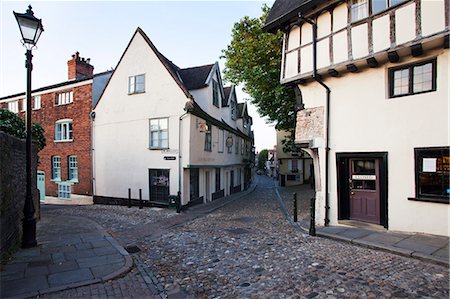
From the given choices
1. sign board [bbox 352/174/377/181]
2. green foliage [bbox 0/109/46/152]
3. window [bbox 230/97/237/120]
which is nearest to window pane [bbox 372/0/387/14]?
sign board [bbox 352/174/377/181]

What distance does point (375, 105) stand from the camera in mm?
8422

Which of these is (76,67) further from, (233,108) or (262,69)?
(262,69)

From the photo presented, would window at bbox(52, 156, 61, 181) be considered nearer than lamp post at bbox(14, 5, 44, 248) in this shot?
No

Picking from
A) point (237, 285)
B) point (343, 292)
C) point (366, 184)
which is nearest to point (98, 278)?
point (237, 285)

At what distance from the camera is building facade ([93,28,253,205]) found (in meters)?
14.6

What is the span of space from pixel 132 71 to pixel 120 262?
12972 millimetres

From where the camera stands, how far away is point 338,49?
8.92 m

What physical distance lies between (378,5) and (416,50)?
6.34 ft

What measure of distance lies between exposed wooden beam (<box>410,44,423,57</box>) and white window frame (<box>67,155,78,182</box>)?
66.7ft

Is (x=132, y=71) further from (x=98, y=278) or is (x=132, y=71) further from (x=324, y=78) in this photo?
(x=98, y=278)

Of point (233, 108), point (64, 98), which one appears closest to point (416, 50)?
point (233, 108)

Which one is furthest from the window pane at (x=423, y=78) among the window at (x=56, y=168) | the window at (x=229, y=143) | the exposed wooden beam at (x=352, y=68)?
the window at (x=56, y=168)

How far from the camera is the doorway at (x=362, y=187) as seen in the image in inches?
332

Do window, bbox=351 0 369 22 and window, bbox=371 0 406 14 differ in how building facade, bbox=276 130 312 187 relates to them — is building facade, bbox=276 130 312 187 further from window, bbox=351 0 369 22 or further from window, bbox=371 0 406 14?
window, bbox=371 0 406 14
